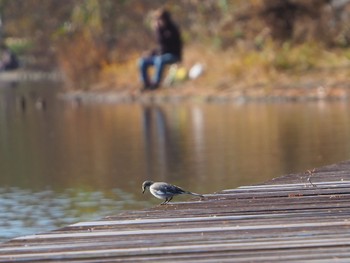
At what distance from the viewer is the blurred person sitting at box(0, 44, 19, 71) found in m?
51.8

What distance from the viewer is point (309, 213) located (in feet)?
24.3

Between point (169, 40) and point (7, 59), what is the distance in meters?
27.7

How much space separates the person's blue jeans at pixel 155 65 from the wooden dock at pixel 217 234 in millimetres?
17319

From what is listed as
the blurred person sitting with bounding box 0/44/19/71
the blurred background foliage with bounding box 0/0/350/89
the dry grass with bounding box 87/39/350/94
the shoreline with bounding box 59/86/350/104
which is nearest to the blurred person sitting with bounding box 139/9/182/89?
the shoreline with bounding box 59/86/350/104

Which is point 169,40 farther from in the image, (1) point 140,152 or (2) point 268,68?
(1) point 140,152

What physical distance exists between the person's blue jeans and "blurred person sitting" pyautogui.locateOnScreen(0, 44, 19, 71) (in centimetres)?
2511

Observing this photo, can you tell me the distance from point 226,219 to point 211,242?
753mm

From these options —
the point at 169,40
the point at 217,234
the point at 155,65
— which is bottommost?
the point at 217,234

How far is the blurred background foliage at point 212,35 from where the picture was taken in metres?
26.8

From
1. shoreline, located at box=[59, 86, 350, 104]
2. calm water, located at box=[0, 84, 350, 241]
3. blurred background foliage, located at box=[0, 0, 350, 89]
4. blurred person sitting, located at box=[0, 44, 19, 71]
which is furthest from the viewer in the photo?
blurred person sitting, located at box=[0, 44, 19, 71]

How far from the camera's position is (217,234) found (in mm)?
6809

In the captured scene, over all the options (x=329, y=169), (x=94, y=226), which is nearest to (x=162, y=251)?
(x=94, y=226)

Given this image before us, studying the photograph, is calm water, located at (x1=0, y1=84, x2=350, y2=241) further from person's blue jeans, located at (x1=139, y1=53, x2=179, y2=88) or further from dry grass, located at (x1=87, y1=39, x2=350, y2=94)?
dry grass, located at (x1=87, y1=39, x2=350, y2=94)

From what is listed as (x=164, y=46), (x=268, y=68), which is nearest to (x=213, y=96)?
(x=268, y=68)
